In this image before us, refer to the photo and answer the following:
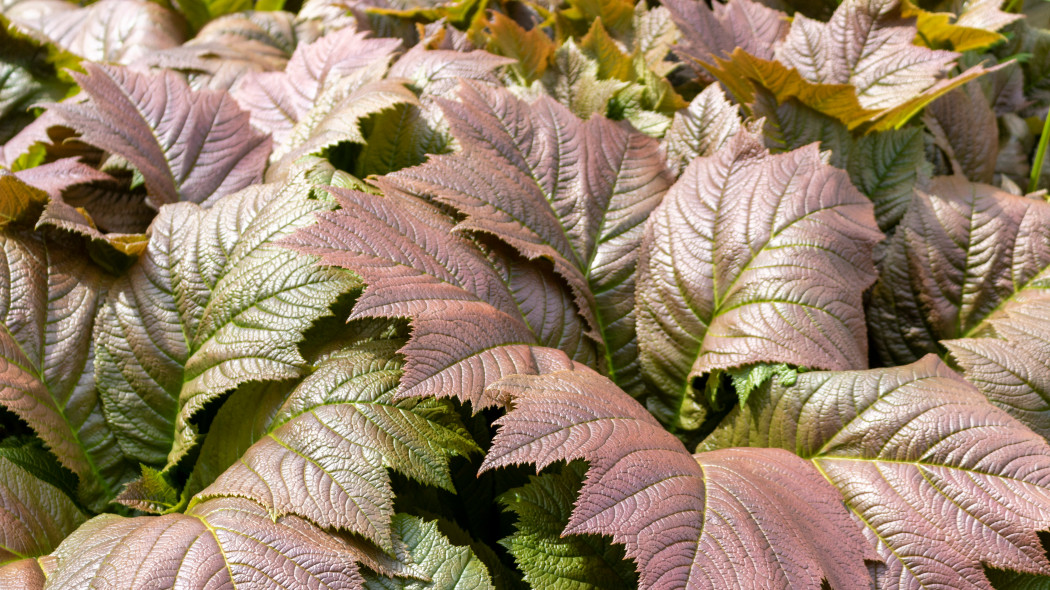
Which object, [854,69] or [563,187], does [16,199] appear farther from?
[854,69]

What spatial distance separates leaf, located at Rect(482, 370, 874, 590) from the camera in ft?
2.84

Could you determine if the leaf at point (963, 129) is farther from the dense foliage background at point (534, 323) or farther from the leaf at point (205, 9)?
the leaf at point (205, 9)

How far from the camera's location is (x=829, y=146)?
4.96 feet

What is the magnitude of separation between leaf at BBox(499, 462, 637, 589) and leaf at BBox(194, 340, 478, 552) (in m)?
0.12

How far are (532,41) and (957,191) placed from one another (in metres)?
0.96

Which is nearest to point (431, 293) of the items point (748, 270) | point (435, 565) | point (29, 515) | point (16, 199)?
point (435, 565)

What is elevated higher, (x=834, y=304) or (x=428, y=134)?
(x=428, y=134)

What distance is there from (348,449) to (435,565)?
0.20m

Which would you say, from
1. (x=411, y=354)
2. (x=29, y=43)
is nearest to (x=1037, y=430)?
(x=411, y=354)

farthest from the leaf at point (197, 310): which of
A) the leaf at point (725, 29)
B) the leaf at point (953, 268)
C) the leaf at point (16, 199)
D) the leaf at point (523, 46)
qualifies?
the leaf at point (953, 268)

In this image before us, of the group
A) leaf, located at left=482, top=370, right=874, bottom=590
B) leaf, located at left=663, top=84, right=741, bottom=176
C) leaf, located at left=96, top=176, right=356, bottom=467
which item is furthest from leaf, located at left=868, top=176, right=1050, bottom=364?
leaf, located at left=96, top=176, right=356, bottom=467

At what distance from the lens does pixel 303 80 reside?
1.65 meters

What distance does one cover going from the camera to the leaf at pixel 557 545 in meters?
1.01

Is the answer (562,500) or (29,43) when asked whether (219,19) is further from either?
(562,500)
